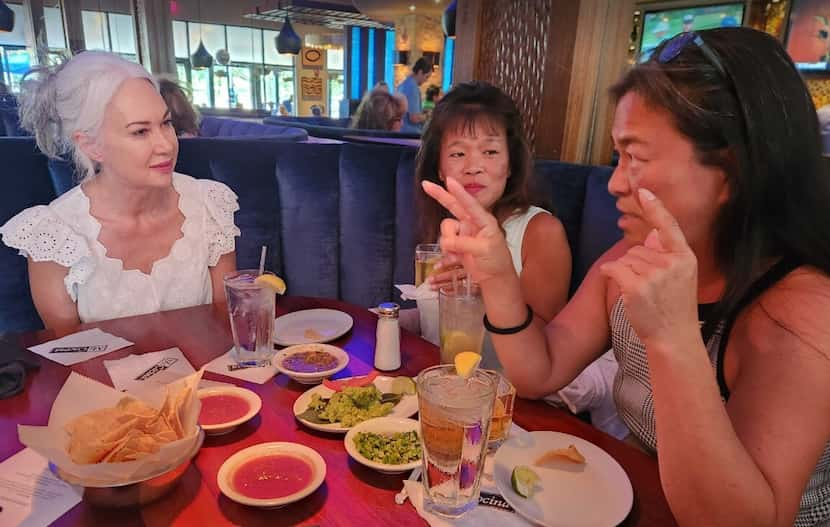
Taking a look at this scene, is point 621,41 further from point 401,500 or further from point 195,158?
point 401,500

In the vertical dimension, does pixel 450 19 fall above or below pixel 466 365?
above

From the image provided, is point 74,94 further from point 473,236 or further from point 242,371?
point 473,236

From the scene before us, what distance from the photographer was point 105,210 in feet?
6.21

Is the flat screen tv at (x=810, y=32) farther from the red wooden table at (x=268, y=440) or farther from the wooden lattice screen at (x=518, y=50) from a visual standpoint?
the red wooden table at (x=268, y=440)

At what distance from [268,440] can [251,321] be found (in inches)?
16.4

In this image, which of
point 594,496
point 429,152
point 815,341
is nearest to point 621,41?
point 429,152

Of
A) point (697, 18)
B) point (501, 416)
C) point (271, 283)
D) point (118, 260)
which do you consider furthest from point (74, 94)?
point (697, 18)

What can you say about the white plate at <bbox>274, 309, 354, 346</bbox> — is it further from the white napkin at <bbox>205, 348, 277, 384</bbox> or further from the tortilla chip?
the tortilla chip

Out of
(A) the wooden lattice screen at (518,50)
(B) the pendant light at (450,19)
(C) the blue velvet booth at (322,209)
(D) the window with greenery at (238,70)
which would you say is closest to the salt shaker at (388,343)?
(C) the blue velvet booth at (322,209)

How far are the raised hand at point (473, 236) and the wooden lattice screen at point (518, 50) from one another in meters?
1.69

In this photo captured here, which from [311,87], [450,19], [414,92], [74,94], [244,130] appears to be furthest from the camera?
[311,87]

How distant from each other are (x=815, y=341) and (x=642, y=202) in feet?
1.38

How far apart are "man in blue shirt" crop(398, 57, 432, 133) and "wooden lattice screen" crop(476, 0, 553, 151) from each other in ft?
16.9

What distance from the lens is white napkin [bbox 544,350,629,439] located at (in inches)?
64.5
